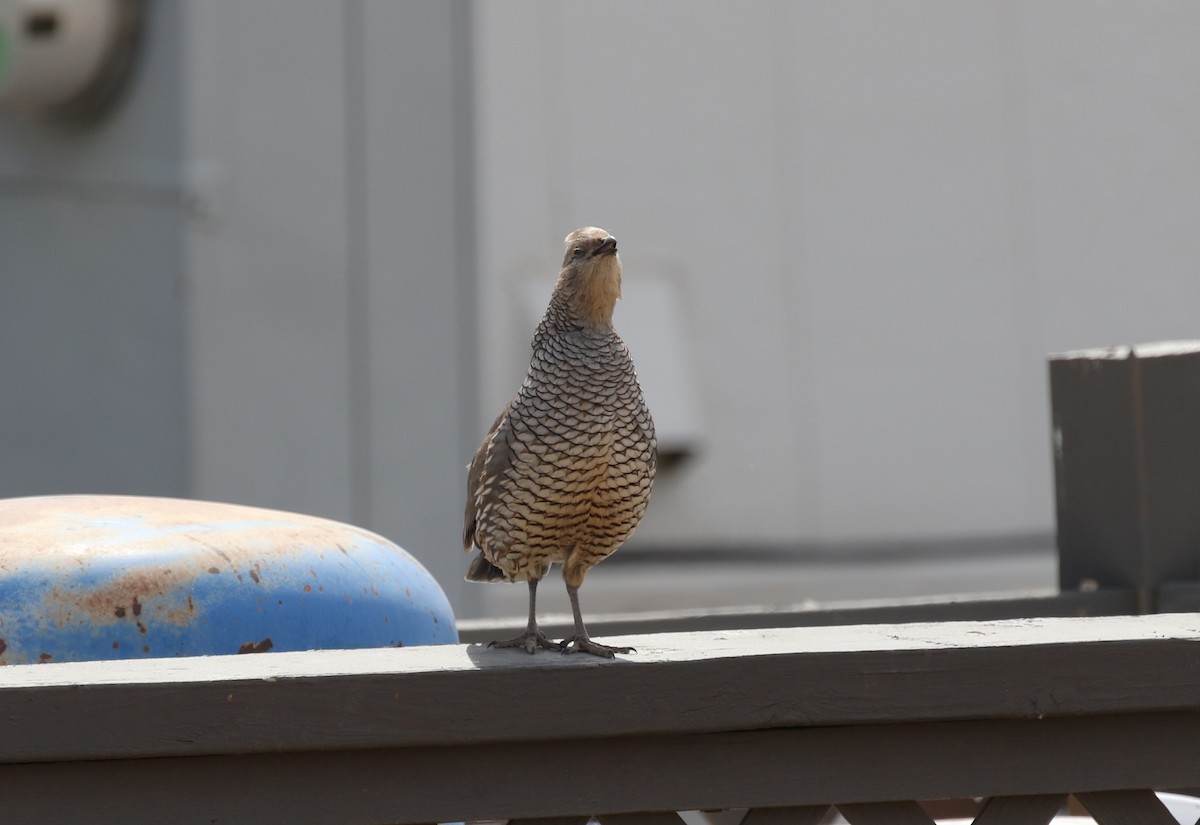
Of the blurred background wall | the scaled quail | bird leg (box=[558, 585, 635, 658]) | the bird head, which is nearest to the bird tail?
the scaled quail

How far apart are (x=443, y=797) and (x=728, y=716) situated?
0.39 m

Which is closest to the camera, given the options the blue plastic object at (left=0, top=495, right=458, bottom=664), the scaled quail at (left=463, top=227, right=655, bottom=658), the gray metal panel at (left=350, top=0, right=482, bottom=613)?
the scaled quail at (left=463, top=227, right=655, bottom=658)

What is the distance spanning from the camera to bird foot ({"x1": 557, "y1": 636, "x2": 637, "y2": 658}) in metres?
2.16

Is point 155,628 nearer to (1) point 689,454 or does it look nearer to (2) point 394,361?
(2) point 394,361

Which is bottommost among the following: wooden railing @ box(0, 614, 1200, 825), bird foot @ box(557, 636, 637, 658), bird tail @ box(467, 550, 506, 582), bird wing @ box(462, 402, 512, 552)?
wooden railing @ box(0, 614, 1200, 825)

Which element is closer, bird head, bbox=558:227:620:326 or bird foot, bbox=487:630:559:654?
bird foot, bbox=487:630:559:654

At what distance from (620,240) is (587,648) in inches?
238

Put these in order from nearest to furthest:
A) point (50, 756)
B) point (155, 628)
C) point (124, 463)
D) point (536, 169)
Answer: point (50, 756) → point (155, 628) → point (124, 463) → point (536, 169)

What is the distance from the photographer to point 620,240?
8.17 m

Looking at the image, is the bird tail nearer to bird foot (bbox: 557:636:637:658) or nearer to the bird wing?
the bird wing

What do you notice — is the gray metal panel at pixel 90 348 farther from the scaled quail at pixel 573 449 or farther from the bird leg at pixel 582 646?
the bird leg at pixel 582 646

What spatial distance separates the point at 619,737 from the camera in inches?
79.4

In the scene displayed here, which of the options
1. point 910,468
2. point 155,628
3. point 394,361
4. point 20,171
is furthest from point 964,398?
point 155,628

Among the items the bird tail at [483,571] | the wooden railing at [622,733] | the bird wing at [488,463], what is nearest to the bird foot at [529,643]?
the wooden railing at [622,733]
